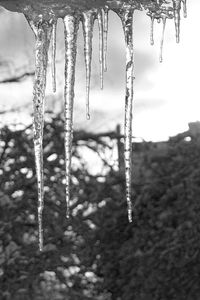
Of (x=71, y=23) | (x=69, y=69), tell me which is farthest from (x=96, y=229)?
(x=71, y=23)

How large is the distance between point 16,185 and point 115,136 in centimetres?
111

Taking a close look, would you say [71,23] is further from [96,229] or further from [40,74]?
[96,229]

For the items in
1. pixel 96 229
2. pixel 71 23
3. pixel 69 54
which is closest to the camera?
pixel 71 23

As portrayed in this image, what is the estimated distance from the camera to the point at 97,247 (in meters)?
6.38

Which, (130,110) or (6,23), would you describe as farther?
(6,23)

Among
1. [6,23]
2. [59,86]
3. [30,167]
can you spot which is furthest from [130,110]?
[6,23]

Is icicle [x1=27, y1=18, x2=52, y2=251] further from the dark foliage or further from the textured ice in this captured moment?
Result: the dark foliage

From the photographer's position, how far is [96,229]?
20.8 ft

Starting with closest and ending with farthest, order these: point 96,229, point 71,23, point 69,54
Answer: point 71,23 → point 69,54 → point 96,229

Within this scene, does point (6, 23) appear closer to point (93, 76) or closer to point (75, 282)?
point (93, 76)

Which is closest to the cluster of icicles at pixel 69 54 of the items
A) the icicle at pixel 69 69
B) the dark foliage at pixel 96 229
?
the icicle at pixel 69 69

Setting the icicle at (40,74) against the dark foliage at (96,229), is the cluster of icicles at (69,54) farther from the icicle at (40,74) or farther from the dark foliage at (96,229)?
the dark foliage at (96,229)

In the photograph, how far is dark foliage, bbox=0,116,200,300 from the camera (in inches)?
240

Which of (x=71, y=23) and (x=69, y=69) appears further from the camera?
(x=69, y=69)
